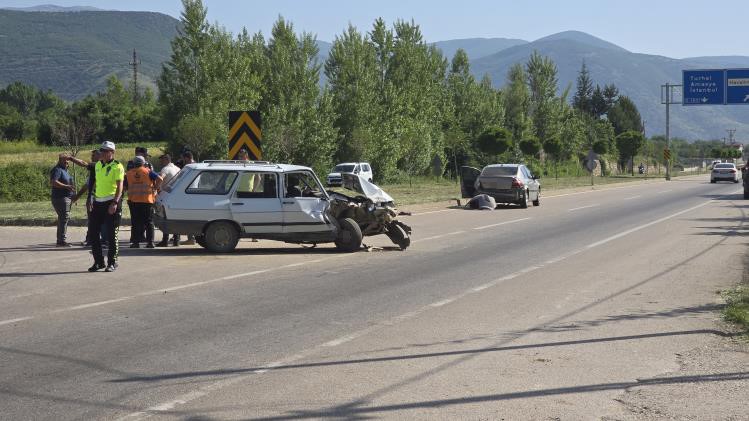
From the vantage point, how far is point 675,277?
13695 mm

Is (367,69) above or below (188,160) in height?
above

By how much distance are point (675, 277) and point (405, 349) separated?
686cm

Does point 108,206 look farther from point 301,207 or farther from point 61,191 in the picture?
point 61,191

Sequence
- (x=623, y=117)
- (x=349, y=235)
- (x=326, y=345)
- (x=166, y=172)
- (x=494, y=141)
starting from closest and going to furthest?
(x=326, y=345)
(x=349, y=235)
(x=166, y=172)
(x=494, y=141)
(x=623, y=117)

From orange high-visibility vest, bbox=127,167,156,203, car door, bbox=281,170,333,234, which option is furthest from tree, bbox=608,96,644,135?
orange high-visibility vest, bbox=127,167,156,203

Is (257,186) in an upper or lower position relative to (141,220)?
upper

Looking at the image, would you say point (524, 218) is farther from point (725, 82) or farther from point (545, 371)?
point (725, 82)

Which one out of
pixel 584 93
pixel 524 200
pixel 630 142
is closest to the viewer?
pixel 524 200

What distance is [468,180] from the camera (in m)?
34.4

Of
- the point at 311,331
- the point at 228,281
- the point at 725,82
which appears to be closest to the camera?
the point at 311,331

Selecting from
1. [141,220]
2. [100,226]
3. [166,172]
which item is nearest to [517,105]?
[166,172]

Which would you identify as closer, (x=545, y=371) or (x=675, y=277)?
(x=545, y=371)

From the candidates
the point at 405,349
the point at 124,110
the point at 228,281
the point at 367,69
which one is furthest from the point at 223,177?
the point at 124,110

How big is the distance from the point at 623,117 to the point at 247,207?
144 meters
